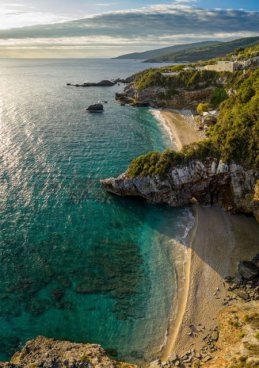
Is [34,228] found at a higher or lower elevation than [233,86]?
lower

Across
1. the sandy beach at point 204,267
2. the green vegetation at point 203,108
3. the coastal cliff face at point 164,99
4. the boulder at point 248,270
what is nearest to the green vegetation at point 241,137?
the sandy beach at point 204,267

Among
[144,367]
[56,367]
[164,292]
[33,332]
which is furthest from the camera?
[164,292]

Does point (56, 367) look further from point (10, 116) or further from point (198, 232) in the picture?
point (10, 116)

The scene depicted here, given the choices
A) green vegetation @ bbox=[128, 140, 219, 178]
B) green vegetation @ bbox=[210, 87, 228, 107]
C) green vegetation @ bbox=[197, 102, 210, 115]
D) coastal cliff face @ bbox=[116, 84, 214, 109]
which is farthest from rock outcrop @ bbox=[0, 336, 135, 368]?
coastal cliff face @ bbox=[116, 84, 214, 109]

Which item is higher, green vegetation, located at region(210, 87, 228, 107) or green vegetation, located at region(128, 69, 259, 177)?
green vegetation, located at region(210, 87, 228, 107)

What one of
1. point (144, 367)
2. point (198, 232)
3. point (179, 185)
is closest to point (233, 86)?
point (179, 185)

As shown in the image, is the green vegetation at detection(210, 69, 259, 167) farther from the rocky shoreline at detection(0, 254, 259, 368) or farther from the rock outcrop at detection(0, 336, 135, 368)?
the rock outcrop at detection(0, 336, 135, 368)

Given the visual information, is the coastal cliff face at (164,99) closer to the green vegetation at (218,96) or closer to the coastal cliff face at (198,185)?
the green vegetation at (218,96)
